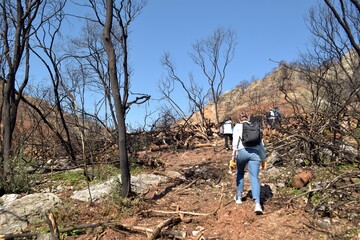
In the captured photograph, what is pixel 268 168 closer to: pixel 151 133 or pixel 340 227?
pixel 340 227

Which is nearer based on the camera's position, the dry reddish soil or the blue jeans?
the dry reddish soil

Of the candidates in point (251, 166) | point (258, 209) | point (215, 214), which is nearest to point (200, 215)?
point (215, 214)

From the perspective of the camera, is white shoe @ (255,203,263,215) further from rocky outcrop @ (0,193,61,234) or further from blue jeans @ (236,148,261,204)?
rocky outcrop @ (0,193,61,234)

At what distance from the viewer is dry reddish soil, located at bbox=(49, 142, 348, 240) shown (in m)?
4.71

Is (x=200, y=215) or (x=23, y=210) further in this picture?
(x=23, y=210)

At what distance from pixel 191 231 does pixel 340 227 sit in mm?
2169

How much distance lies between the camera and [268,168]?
7941mm

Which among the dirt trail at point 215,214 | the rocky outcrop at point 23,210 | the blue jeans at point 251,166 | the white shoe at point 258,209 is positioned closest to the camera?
the dirt trail at point 215,214

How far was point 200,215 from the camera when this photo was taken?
5.45m

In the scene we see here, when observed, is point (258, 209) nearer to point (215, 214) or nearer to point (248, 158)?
point (215, 214)

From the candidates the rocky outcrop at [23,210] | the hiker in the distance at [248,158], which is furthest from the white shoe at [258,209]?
the rocky outcrop at [23,210]

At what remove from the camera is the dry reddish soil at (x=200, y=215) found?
4.71m

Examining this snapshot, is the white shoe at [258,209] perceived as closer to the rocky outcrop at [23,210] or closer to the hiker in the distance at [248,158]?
the hiker in the distance at [248,158]

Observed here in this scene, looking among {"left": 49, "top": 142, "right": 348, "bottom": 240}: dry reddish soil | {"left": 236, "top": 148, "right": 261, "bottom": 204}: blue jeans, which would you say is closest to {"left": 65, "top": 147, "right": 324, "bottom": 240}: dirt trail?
{"left": 49, "top": 142, "right": 348, "bottom": 240}: dry reddish soil
